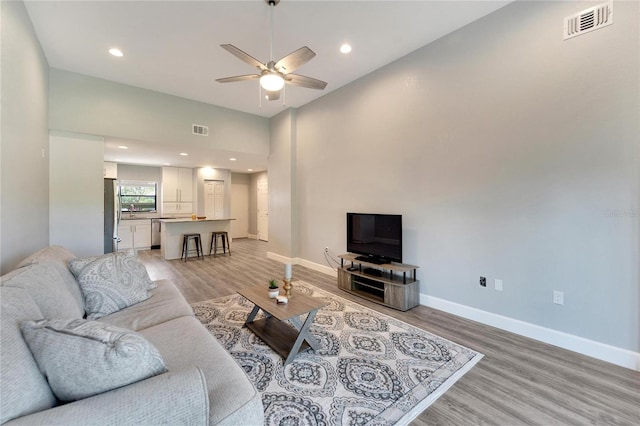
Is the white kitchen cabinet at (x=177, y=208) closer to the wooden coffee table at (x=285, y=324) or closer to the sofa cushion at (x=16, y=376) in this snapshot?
the wooden coffee table at (x=285, y=324)

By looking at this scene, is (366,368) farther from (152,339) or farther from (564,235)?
(564,235)

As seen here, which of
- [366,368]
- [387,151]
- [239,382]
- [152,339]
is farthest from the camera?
[387,151]

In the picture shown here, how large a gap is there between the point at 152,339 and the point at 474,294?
3.11 meters

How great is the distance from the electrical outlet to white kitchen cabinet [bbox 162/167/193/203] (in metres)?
8.54

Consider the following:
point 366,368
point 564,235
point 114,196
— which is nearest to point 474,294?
point 564,235

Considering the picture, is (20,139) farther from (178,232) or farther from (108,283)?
(178,232)

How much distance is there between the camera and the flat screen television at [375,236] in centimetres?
355

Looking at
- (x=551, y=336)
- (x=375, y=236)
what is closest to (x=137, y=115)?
(x=375, y=236)

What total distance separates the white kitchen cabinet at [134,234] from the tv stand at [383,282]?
258 inches

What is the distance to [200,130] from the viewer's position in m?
5.13

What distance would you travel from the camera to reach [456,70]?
3.13 m

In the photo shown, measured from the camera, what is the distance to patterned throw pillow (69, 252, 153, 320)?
2.01 m

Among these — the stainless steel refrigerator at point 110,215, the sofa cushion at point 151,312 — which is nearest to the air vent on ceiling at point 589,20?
the sofa cushion at point 151,312

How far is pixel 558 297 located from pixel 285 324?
262 cm
